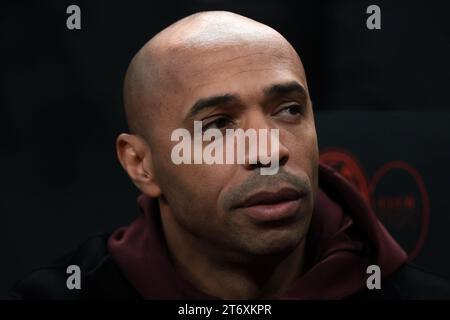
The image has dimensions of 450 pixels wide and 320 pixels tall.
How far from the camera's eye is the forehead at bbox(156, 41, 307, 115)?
1240mm

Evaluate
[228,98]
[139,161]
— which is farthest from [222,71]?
[139,161]

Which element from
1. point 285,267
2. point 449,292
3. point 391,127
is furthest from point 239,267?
point 391,127

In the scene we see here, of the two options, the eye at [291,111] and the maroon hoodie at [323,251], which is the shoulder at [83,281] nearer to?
the maroon hoodie at [323,251]

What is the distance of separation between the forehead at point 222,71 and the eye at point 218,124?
0.05 metres

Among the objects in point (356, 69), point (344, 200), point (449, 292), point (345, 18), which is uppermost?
point (345, 18)

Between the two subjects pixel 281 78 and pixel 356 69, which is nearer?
pixel 281 78

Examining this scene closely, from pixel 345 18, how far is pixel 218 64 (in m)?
0.64

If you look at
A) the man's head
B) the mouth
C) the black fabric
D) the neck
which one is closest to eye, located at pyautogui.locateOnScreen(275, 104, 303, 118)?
the man's head

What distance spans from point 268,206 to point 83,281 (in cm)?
45

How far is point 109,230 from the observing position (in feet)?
5.49

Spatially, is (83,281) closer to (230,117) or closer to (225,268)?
(225,268)

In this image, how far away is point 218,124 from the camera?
126 cm

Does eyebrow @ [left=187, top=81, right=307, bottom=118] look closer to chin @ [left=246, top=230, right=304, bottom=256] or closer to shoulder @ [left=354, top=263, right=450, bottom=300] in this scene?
chin @ [left=246, top=230, right=304, bottom=256]

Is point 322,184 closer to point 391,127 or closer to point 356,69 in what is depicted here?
point 391,127
